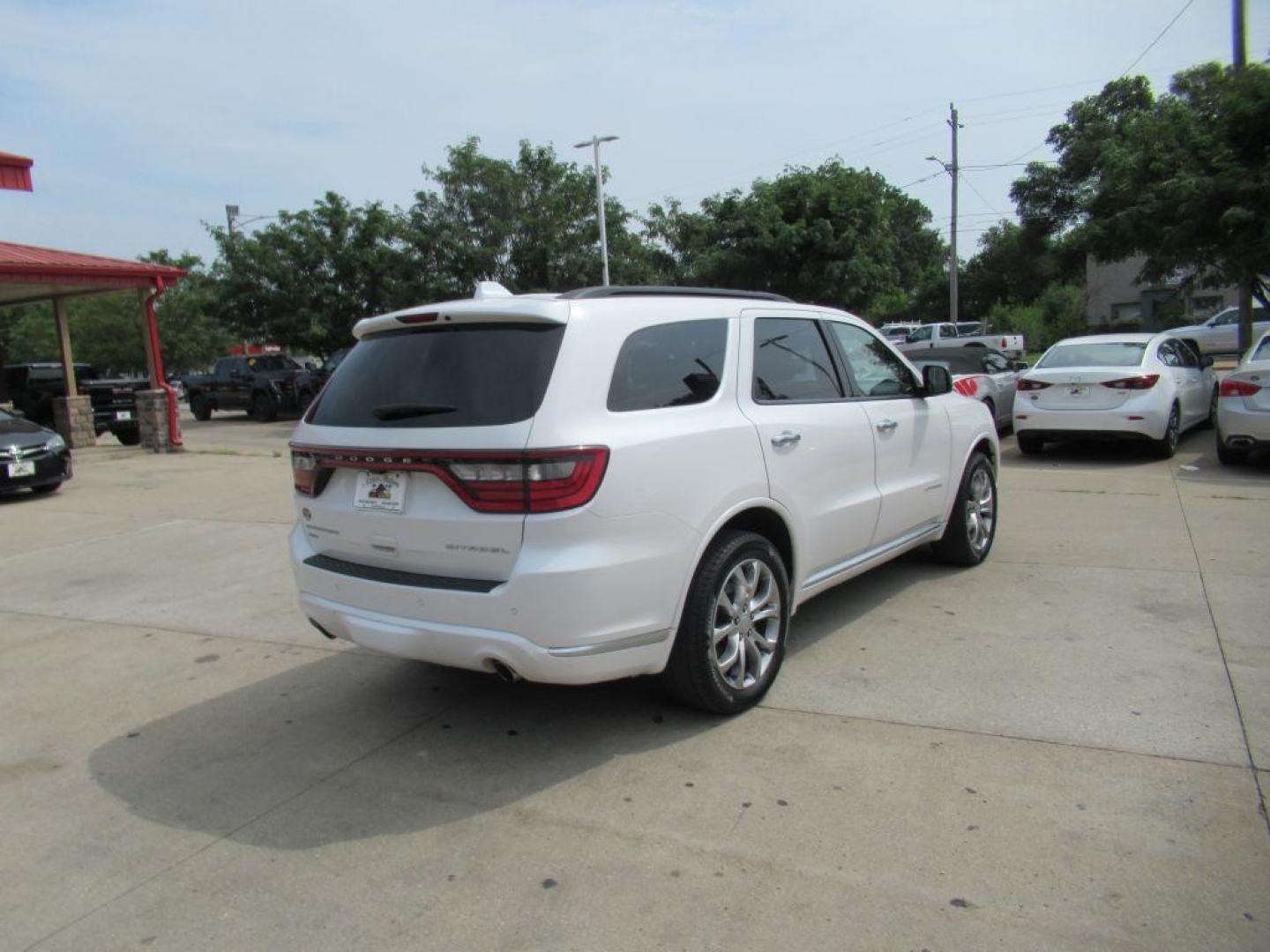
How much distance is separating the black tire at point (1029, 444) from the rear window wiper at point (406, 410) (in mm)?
9195

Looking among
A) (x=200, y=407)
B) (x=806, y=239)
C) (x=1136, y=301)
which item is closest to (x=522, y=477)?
(x=806, y=239)

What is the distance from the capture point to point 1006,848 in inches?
114

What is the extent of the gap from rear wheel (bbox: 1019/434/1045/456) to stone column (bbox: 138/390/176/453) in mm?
14206

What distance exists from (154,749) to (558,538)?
215cm

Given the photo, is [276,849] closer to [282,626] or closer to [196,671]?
[196,671]

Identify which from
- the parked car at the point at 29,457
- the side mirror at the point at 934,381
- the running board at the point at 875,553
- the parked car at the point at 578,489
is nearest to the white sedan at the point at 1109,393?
the side mirror at the point at 934,381

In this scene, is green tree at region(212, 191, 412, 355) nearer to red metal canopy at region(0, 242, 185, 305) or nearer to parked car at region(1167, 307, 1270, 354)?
red metal canopy at region(0, 242, 185, 305)

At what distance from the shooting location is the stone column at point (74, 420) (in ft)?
55.9

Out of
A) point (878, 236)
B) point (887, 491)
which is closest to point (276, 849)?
point (887, 491)

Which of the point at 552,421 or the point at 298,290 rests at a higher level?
the point at 298,290

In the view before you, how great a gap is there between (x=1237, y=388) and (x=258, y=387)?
22.2 metres

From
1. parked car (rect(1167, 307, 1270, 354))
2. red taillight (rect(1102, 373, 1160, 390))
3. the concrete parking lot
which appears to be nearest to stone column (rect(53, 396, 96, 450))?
the concrete parking lot

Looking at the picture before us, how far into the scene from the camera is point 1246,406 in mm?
9031

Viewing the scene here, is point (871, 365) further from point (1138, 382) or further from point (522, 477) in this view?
point (1138, 382)
